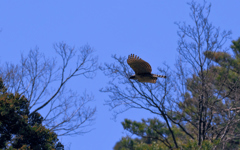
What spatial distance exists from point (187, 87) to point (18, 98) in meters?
5.02

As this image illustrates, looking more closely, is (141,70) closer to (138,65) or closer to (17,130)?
(138,65)

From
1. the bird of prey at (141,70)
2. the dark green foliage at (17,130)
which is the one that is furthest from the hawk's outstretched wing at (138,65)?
the dark green foliage at (17,130)

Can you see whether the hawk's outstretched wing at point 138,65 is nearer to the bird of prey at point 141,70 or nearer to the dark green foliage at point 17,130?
the bird of prey at point 141,70

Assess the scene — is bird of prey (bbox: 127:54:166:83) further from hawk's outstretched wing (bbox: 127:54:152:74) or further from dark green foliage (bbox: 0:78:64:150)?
dark green foliage (bbox: 0:78:64:150)

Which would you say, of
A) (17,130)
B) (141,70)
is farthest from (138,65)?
(17,130)

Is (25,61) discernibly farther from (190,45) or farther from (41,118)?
(190,45)

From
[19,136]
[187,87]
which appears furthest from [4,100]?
[187,87]

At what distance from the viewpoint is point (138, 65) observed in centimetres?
987

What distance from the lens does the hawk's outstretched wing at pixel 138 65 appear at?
31.7ft

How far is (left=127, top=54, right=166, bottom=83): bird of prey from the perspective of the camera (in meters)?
9.70

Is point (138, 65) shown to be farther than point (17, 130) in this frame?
Yes

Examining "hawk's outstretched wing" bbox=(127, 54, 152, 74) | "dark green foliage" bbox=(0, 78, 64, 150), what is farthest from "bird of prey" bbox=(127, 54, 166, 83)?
"dark green foliage" bbox=(0, 78, 64, 150)

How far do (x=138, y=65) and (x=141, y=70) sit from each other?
0.25 m

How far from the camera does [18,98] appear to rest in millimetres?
9477
